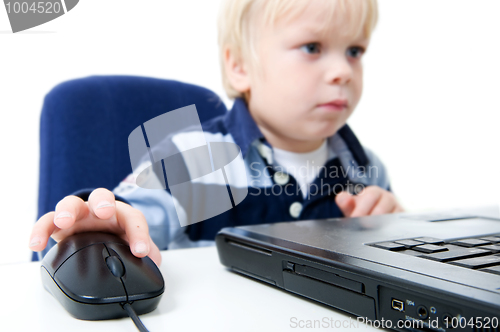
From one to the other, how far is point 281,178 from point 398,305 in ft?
1.75

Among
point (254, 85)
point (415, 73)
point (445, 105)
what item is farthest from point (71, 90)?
point (445, 105)

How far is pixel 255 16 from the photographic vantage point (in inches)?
32.4

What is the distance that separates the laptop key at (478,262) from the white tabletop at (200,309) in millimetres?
75

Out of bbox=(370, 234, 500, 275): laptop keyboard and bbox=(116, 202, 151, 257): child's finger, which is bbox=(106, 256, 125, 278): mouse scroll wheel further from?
bbox=(370, 234, 500, 275): laptop keyboard

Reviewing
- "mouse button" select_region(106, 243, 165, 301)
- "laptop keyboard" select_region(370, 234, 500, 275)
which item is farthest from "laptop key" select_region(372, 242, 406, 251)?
"mouse button" select_region(106, 243, 165, 301)

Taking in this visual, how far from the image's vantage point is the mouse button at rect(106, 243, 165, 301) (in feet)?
0.95

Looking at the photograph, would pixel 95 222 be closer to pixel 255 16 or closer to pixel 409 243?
pixel 409 243

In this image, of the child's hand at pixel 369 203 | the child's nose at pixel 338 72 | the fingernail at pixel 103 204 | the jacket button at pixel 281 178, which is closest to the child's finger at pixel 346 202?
the child's hand at pixel 369 203

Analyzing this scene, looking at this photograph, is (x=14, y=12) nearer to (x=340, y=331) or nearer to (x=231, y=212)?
(x=231, y=212)

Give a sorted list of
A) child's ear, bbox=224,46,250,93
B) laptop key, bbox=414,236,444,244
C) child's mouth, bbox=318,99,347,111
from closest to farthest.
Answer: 1. laptop key, bbox=414,236,444,244
2. child's mouth, bbox=318,99,347,111
3. child's ear, bbox=224,46,250,93

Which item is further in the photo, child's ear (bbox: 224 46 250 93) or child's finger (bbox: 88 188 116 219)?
child's ear (bbox: 224 46 250 93)

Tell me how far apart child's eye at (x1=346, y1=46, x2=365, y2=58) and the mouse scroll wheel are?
643mm

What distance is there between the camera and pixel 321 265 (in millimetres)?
300

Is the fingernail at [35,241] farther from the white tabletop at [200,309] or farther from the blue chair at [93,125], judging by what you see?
the blue chair at [93,125]
